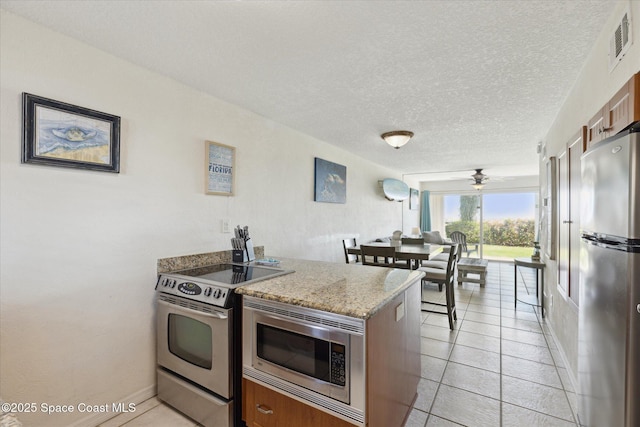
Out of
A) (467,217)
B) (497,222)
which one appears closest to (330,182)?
(467,217)

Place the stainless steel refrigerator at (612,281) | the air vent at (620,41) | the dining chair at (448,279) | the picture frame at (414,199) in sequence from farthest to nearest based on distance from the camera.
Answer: the picture frame at (414,199), the dining chair at (448,279), the air vent at (620,41), the stainless steel refrigerator at (612,281)

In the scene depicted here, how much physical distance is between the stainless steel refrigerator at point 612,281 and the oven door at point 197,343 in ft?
5.66

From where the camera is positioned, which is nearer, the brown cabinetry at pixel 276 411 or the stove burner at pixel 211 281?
the brown cabinetry at pixel 276 411

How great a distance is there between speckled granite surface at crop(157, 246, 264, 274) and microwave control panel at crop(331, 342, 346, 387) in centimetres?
142

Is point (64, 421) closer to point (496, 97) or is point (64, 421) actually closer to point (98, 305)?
point (98, 305)

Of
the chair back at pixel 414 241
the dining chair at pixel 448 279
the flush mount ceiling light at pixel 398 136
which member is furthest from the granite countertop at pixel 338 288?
the chair back at pixel 414 241

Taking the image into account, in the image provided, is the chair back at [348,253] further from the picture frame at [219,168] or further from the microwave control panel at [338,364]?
the microwave control panel at [338,364]

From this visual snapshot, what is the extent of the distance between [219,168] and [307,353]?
5.61ft

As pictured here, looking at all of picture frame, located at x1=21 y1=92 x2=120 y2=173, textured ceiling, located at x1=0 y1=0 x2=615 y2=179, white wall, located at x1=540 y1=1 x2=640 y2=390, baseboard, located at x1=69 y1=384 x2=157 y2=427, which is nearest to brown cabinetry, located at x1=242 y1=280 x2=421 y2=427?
baseboard, located at x1=69 y1=384 x2=157 y2=427

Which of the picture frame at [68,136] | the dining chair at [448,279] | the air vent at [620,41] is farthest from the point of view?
the dining chair at [448,279]

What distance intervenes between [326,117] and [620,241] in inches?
96.0

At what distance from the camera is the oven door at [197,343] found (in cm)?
164

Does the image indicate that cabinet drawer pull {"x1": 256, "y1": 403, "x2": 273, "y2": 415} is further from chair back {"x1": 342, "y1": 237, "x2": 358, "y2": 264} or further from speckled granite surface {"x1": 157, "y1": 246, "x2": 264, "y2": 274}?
chair back {"x1": 342, "y1": 237, "x2": 358, "y2": 264}

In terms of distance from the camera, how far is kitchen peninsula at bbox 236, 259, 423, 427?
4.19 feet
